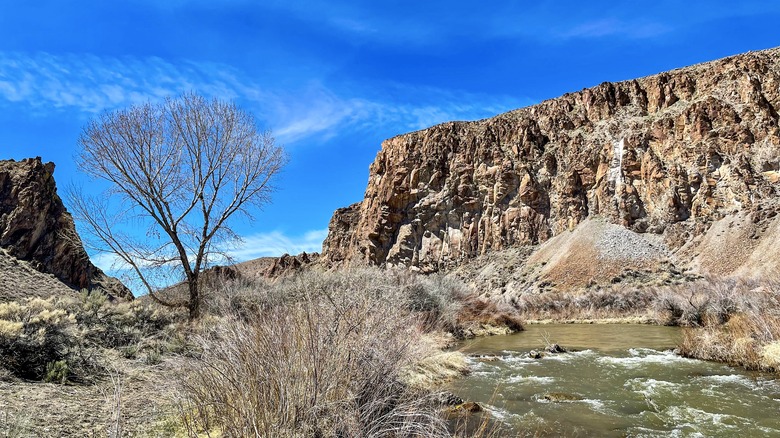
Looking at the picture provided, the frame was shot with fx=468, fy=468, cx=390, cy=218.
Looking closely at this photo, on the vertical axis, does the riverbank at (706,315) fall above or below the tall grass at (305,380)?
below

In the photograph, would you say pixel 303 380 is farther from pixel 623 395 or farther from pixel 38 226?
pixel 38 226

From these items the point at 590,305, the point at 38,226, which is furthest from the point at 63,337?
the point at 590,305

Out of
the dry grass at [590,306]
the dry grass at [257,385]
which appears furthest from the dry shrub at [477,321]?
the dry grass at [257,385]

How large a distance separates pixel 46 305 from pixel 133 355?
102 inches

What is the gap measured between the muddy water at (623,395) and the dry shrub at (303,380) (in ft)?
4.62

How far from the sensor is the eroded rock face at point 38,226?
23203 mm

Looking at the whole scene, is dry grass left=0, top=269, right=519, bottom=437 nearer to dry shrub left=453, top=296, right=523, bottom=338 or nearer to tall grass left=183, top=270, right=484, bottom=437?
tall grass left=183, top=270, right=484, bottom=437

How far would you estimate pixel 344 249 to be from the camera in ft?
288

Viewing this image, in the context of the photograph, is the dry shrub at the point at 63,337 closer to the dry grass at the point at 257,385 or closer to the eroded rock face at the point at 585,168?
the dry grass at the point at 257,385

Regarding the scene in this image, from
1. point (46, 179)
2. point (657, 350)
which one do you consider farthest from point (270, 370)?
point (46, 179)

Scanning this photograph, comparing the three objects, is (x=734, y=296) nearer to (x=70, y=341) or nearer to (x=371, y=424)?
(x=371, y=424)

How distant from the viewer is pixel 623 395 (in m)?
8.60

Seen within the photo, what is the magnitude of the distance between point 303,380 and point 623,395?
24.6 ft

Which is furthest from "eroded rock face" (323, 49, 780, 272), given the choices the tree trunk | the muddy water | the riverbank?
the muddy water
